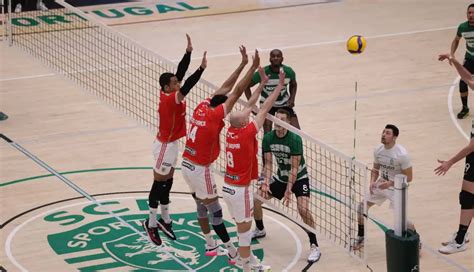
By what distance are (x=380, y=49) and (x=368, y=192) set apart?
11.9 m

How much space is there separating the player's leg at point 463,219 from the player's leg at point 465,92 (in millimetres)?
6060

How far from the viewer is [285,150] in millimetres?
14227

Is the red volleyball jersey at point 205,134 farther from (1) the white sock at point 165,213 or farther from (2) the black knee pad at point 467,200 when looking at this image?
(2) the black knee pad at point 467,200

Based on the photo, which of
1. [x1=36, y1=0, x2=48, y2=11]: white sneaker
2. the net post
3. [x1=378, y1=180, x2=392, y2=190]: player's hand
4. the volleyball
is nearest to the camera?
the net post

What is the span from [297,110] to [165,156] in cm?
723

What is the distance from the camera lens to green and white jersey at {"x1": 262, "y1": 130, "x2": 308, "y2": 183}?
1411 centimetres

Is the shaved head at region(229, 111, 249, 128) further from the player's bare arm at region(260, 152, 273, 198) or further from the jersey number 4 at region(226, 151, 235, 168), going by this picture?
the player's bare arm at region(260, 152, 273, 198)

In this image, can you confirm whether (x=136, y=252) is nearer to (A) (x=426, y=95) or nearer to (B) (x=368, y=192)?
(B) (x=368, y=192)

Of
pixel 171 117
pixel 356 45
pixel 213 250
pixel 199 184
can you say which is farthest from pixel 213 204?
pixel 356 45

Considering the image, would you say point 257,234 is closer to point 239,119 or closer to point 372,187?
point 372,187

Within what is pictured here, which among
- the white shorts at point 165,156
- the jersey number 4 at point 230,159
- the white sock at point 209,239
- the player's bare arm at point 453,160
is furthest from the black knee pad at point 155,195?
the player's bare arm at point 453,160

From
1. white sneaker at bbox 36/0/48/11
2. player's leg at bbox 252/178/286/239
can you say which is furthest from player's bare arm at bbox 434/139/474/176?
white sneaker at bbox 36/0/48/11

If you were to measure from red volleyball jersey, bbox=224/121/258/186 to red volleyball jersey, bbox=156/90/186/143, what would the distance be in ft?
4.34

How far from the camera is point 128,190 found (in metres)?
16.8
